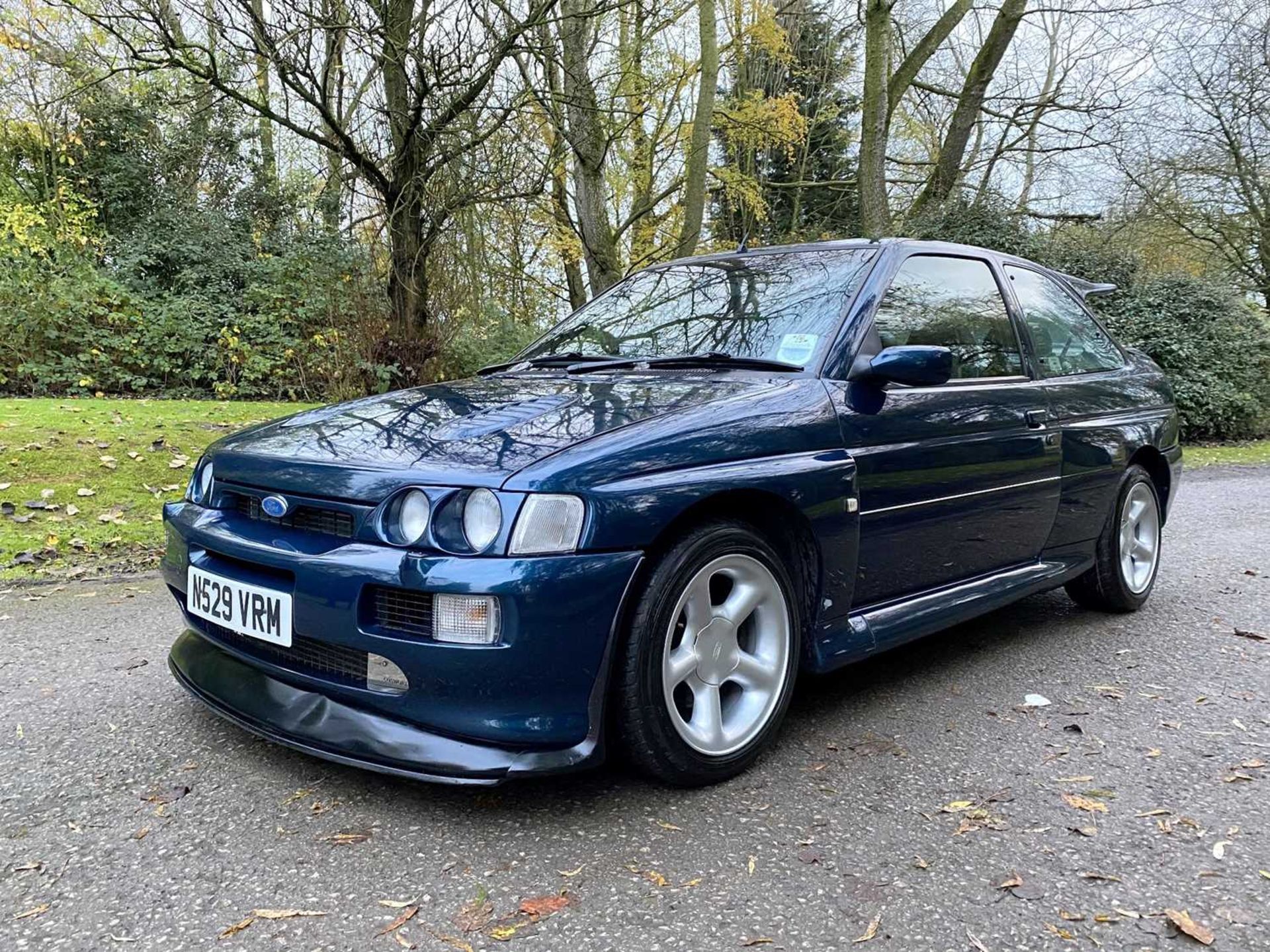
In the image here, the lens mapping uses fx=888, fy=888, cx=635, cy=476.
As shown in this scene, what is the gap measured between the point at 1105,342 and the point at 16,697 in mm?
4696

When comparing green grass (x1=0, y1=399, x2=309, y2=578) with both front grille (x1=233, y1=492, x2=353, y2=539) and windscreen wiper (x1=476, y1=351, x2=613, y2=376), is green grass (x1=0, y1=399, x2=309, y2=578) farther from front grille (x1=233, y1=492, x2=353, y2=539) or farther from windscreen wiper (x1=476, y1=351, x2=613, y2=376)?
front grille (x1=233, y1=492, x2=353, y2=539)

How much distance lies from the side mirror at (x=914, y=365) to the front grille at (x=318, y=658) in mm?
1687

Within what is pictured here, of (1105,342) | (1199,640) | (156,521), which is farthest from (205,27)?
(1199,640)

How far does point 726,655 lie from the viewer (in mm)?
2408

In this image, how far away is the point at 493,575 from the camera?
197 centimetres

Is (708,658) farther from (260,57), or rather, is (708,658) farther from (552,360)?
(260,57)

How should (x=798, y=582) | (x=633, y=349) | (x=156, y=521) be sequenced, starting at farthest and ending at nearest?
(x=156, y=521)
(x=633, y=349)
(x=798, y=582)

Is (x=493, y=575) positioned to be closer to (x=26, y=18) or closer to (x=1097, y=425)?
(x=1097, y=425)

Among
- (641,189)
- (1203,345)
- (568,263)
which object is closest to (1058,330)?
(1203,345)

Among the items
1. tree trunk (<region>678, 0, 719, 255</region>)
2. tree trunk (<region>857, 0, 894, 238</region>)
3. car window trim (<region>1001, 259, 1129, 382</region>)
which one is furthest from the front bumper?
tree trunk (<region>857, 0, 894, 238</region>)

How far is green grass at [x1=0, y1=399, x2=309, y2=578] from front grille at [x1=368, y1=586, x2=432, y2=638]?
323 centimetres

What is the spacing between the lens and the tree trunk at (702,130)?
39.7 feet

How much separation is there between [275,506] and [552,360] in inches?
52.1

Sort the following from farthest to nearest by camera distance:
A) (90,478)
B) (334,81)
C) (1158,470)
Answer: (334,81) → (90,478) → (1158,470)
